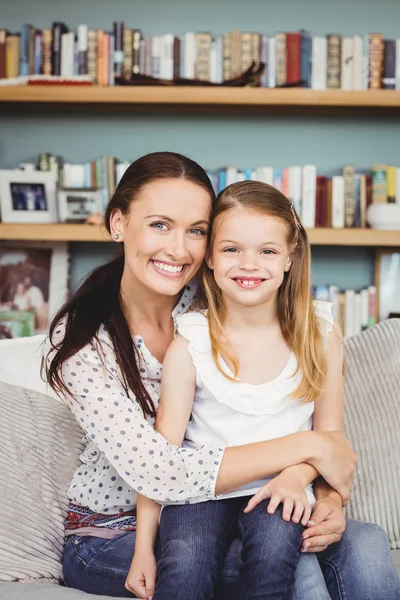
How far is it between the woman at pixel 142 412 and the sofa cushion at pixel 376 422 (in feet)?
0.78

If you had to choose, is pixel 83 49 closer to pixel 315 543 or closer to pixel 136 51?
pixel 136 51

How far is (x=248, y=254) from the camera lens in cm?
137

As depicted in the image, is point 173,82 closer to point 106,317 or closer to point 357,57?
point 357,57

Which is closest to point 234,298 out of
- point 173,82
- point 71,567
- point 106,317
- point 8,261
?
point 106,317

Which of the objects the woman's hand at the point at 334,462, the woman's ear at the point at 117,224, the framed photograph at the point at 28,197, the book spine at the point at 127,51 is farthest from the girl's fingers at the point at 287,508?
the book spine at the point at 127,51

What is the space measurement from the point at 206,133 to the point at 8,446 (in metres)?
2.05

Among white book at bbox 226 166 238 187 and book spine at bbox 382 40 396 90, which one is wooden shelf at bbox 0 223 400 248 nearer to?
white book at bbox 226 166 238 187

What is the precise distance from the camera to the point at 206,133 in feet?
10.4

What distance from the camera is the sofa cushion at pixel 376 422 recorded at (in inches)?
60.6

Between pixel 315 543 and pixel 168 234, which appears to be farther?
pixel 168 234

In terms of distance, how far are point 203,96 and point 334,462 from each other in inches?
75.9

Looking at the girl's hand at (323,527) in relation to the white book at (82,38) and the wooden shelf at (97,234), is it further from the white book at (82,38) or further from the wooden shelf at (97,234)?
the white book at (82,38)

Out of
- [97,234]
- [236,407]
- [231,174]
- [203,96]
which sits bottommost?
[236,407]

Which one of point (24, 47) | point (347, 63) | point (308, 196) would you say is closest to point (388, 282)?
point (308, 196)
